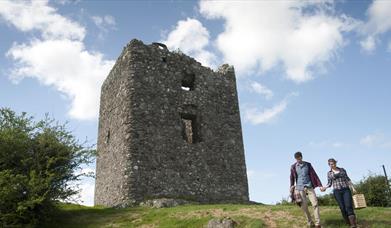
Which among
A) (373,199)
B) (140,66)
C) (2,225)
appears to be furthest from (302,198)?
(373,199)

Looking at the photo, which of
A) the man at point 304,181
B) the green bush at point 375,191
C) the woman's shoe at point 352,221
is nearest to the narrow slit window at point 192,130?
the man at point 304,181

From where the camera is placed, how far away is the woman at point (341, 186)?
11.6m

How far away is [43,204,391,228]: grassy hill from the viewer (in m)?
12.5

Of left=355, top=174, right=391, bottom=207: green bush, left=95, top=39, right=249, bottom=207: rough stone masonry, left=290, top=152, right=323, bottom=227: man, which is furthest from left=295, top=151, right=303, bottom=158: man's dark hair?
left=355, top=174, right=391, bottom=207: green bush

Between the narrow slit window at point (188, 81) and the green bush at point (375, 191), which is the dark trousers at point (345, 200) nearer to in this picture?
the narrow slit window at point (188, 81)

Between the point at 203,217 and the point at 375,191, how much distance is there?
2511cm

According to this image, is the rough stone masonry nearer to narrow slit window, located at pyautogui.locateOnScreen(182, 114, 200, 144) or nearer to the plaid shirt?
narrow slit window, located at pyautogui.locateOnScreen(182, 114, 200, 144)

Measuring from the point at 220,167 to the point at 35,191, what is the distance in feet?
30.3

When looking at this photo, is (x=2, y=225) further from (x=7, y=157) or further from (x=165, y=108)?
(x=165, y=108)

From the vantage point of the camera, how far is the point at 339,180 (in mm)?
11969

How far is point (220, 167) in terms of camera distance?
21.2 meters

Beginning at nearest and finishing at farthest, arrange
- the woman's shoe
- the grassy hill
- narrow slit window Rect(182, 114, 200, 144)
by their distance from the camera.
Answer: the woman's shoe, the grassy hill, narrow slit window Rect(182, 114, 200, 144)

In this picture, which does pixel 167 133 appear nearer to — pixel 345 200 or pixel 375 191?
pixel 345 200

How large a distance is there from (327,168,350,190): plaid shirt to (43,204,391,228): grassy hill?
42.1 inches
